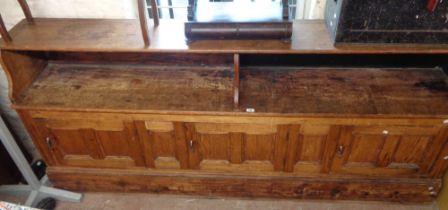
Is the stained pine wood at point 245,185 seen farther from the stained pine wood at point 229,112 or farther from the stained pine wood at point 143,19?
the stained pine wood at point 143,19

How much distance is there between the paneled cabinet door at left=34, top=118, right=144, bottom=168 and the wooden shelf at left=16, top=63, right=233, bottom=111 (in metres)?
0.10

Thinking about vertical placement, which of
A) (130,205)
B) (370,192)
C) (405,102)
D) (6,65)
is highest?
(6,65)

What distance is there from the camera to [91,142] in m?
1.70

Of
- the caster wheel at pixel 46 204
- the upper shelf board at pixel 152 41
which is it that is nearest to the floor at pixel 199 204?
the caster wheel at pixel 46 204

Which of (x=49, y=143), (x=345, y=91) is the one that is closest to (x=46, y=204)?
(x=49, y=143)

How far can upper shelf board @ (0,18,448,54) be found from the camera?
4.56 ft

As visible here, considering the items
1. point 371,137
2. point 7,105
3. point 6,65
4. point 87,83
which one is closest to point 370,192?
point 371,137

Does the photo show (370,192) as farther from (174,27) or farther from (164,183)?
(174,27)

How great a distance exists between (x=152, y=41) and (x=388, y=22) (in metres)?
0.98

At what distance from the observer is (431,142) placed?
1573 millimetres

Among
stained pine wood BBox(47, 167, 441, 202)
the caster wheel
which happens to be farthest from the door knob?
the caster wheel

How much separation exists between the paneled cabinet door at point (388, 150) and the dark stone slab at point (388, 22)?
401mm

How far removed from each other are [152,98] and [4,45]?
0.67 m

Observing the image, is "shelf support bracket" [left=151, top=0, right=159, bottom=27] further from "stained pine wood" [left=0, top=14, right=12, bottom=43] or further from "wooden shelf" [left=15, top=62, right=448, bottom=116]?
"stained pine wood" [left=0, top=14, right=12, bottom=43]
